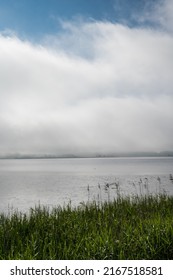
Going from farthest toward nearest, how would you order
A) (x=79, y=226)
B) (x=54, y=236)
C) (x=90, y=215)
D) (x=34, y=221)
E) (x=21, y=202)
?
1. (x=21, y=202)
2. (x=90, y=215)
3. (x=34, y=221)
4. (x=79, y=226)
5. (x=54, y=236)

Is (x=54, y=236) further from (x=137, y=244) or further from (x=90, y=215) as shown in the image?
(x=90, y=215)

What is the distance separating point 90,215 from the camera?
13.0 meters

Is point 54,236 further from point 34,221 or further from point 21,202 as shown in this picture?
point 21,202

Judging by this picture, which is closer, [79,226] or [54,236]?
[54,236]

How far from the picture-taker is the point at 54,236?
899 centimetres
